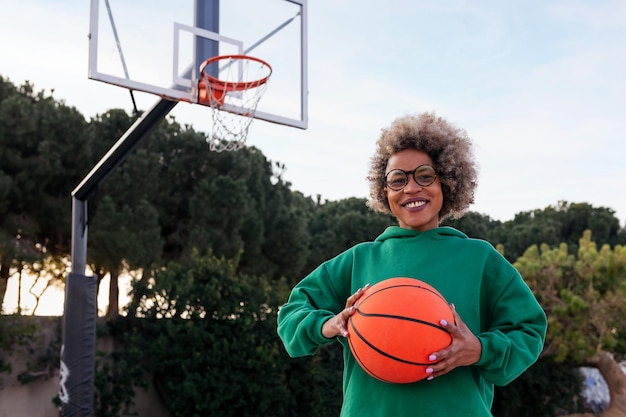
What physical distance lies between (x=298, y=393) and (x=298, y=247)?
16.6ft

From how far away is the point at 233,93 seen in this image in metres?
5.98

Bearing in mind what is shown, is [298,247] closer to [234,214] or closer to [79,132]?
[234,214]

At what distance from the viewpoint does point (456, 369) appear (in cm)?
203

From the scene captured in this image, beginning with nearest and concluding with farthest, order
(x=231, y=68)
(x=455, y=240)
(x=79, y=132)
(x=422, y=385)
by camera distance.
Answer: (x=422, y=385) < (x=455, y=240) < (x=231, y=68) < (x=79, y=132)

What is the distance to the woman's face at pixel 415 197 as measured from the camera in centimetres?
227

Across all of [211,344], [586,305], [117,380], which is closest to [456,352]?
[211,344]

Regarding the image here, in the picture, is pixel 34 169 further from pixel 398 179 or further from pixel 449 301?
pixel 449 301

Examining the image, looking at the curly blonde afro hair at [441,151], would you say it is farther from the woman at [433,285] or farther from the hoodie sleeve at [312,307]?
the hoodie sleeve at [312,307]

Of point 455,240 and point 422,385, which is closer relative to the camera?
point 422,385

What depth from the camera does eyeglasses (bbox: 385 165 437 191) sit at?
2.28 metres

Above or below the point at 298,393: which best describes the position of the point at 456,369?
above

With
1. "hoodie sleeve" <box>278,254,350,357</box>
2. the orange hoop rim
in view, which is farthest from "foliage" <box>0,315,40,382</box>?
"hoodie sleeve" <box>278,254,350,357</box>

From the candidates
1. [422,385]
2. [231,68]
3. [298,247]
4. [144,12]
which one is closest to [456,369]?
[422,385]

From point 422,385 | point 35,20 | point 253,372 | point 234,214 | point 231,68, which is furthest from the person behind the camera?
point 234,214
